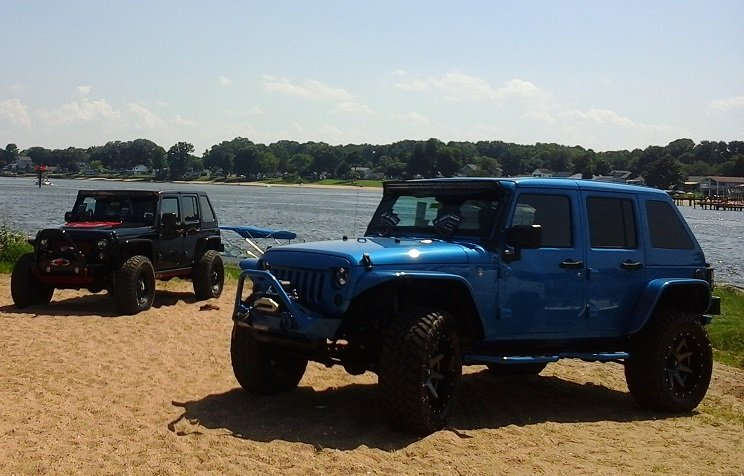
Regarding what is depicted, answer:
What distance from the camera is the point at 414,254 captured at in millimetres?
6594

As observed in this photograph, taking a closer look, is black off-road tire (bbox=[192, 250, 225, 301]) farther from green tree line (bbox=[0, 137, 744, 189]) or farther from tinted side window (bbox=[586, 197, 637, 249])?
green tree line (bbox=[0, 137, 744, 189])

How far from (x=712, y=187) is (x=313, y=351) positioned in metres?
126

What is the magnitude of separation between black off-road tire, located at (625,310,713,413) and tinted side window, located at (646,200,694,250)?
697mm

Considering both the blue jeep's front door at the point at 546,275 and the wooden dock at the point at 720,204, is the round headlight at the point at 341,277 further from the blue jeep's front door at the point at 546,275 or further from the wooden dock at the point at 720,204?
the wooden dock at the point at 720,204

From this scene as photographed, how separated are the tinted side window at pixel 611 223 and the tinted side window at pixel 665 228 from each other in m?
0.28

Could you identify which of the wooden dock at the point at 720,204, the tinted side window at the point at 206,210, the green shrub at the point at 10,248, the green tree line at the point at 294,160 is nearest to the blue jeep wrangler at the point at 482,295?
the tinted side window at the point at 206,210

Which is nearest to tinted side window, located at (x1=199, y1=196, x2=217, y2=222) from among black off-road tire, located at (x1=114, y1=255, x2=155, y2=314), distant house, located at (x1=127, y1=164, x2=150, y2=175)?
black off-road tire, located at (x1=114, y1=255, x2=155, y2=314)

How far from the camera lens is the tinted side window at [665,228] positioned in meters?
8.21

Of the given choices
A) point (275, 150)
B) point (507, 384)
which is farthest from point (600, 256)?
point (275, 150)

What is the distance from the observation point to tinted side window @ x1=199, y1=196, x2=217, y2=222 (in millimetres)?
15172

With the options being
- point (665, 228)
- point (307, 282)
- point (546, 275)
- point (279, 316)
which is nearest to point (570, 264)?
point (546, 275)

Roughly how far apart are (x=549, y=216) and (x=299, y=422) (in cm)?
286

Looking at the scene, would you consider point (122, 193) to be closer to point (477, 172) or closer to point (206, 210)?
point (206, 210)

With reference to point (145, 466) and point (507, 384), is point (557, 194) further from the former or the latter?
point (145, 466)
